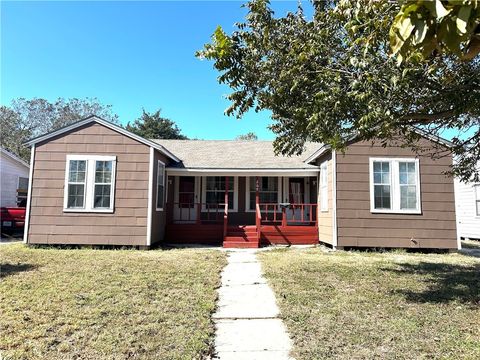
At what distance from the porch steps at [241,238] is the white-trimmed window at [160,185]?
2.51 m

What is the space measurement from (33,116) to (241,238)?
36899 millimetres

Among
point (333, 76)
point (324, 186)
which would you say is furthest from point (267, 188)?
point (333, 76)

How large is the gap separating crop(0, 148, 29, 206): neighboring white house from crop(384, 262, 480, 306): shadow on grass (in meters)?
17.4

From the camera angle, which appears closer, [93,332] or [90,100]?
[93,332]

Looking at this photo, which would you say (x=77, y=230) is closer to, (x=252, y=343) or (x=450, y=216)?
(x=252, y=343)

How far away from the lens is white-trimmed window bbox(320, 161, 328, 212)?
1229cm

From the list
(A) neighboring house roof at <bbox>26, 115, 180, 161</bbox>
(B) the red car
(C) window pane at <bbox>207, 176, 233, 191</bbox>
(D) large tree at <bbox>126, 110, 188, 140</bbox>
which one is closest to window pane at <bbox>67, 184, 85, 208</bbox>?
(A) neighboring house roof at <bbox>26, 115, 180, 161</bbox>

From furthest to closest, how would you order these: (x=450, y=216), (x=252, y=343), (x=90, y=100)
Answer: (x=90, y=100) → (x=450, y=216) → (x=252, y=343)

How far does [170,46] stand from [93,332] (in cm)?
1051

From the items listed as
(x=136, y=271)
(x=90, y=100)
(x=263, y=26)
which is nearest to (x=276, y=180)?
(x=136, y=271)

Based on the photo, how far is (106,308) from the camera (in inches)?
190

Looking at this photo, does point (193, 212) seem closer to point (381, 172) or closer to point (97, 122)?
point (97, 122)

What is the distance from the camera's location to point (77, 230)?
11180mm

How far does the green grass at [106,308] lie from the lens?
141 inches
